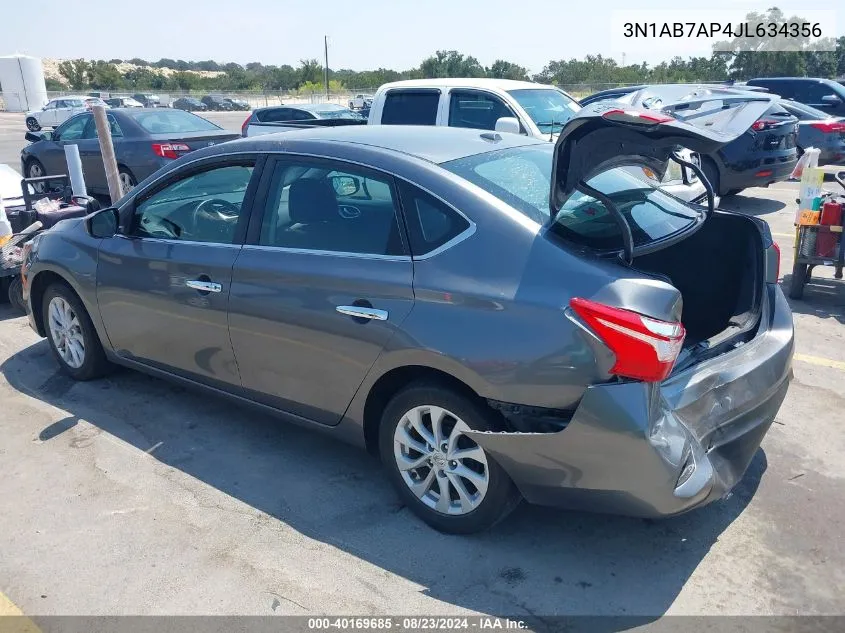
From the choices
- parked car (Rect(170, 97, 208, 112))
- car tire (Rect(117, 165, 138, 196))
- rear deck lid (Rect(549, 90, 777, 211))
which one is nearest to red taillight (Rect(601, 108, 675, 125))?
rear deck lid (Rect(549, 90, 777, 211))

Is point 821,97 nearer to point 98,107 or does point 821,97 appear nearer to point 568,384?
point 98,107

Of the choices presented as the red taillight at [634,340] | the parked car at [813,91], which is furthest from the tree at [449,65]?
the red taillight at [634,340]

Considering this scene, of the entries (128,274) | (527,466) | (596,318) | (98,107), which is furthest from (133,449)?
(98,107)

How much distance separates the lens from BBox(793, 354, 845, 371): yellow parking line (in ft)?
16.8

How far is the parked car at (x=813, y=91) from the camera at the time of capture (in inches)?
622

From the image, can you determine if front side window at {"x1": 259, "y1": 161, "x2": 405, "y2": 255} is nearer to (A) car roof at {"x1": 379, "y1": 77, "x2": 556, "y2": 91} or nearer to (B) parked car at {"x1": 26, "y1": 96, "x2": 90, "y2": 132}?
(A) car roof at {"x1": 379, "y1": 77, "x2": 556, "y2": 91}

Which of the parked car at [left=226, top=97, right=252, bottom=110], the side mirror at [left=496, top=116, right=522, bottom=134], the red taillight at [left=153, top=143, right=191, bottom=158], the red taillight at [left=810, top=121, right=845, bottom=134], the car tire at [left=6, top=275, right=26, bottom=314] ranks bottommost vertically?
the parked car at [left=226, top=97, right=252, bottom=110]

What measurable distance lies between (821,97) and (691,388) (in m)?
15.9

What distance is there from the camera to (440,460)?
3.21 metres

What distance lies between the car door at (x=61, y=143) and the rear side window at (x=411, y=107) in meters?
5.51

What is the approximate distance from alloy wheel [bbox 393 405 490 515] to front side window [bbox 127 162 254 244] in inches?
56.4

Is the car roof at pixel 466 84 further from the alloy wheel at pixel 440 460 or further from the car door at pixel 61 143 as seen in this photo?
the alloy wheel at pixel 440 460

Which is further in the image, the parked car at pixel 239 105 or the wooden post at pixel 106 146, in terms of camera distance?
the parked car at pixel 239 105

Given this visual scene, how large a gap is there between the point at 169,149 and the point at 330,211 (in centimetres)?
791
